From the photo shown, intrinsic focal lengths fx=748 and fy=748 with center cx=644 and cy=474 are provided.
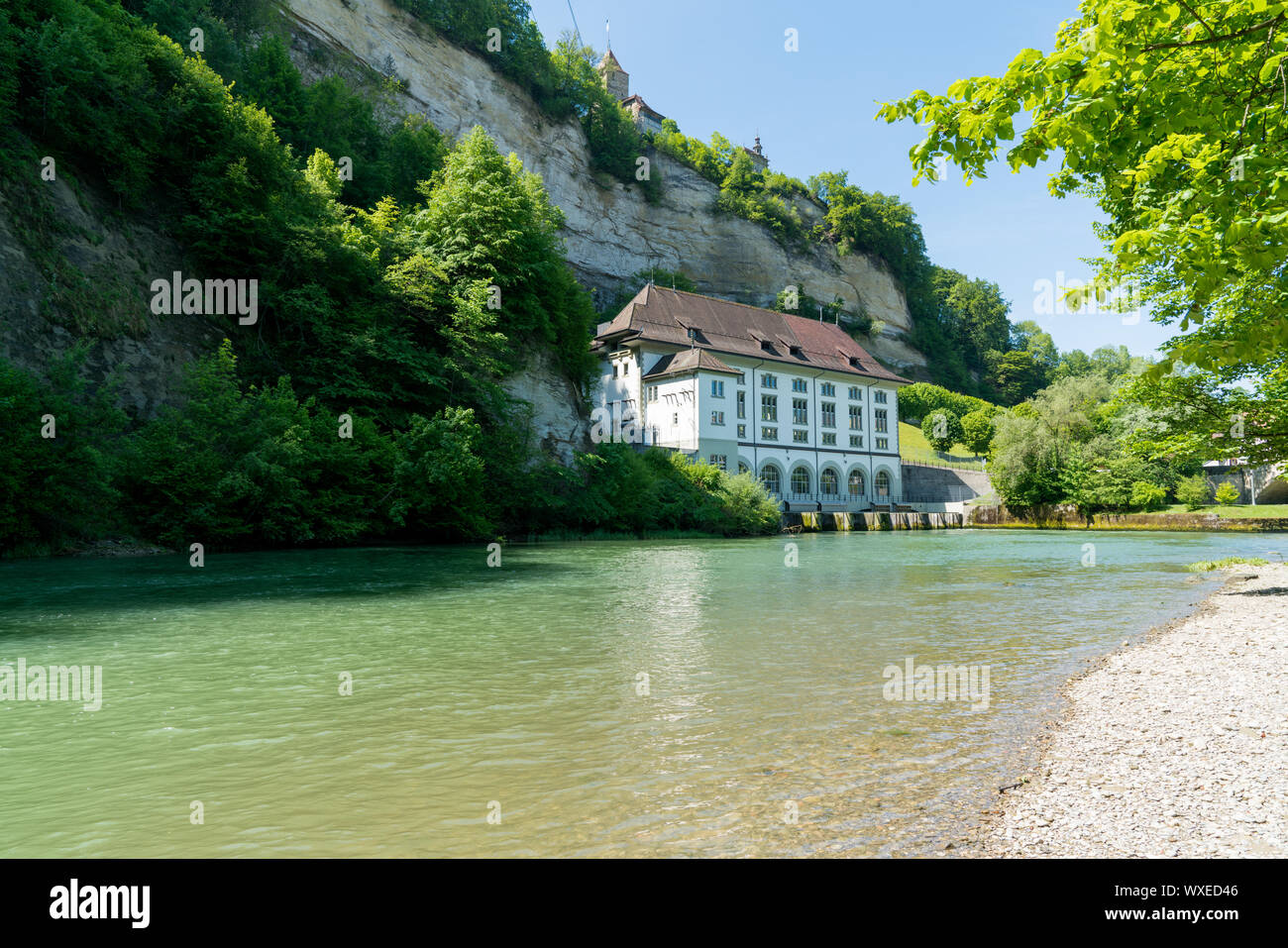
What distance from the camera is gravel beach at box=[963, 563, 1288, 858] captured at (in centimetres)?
379

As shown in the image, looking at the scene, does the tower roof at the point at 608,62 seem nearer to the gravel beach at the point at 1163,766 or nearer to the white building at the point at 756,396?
the white building at the point at 756,396

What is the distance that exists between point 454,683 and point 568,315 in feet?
124

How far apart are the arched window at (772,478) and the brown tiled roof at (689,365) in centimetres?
918

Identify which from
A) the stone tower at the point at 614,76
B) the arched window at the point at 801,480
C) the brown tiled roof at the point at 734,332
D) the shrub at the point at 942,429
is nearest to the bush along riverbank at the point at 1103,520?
the arched window at the point at 801,480

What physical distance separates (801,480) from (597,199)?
124 feet

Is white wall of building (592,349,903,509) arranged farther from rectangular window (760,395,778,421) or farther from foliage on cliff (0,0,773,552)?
foliage on cliff (0,0,773,552)

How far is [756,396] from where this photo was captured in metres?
66.4

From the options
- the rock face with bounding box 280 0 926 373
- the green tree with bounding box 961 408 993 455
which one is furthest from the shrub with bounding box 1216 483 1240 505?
the rock face with bounding box 280 0 926 373

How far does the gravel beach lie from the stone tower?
10977 centimetres

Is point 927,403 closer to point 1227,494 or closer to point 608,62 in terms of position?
point 1227,494

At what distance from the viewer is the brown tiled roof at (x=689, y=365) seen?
6003cm

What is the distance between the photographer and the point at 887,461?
76438mm

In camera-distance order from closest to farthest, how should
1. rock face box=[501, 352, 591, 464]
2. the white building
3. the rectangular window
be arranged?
rock face box=[501, 352, 591, 464], the white building, the rectangular window
